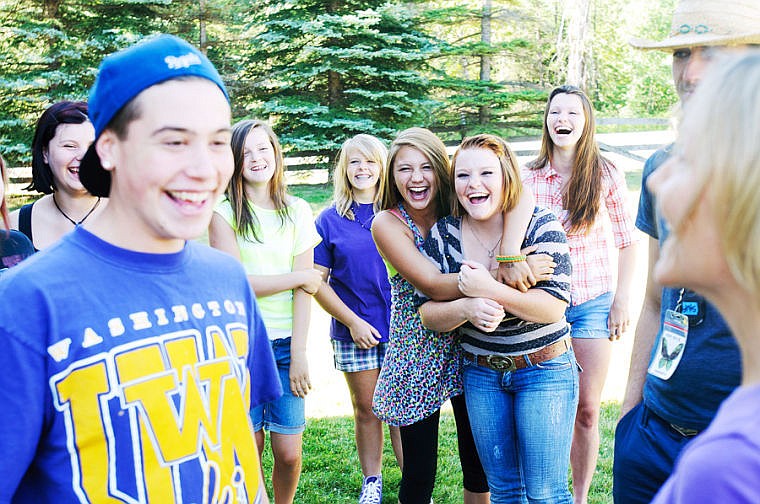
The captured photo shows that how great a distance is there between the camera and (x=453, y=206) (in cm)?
336

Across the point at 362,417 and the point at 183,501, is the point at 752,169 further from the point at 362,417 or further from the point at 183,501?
the point at 362,417

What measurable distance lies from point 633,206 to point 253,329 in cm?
1285

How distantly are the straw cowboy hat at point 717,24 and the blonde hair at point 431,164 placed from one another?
4.44 feet

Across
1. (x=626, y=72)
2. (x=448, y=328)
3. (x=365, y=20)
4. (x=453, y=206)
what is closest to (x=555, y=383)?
(x=448, y=328)

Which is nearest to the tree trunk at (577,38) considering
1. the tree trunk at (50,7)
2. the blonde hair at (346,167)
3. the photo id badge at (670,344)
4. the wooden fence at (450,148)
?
the wooden fence at (450,148)

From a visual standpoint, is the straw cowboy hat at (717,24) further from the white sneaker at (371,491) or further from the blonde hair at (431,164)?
the white sneaker at (371,491)

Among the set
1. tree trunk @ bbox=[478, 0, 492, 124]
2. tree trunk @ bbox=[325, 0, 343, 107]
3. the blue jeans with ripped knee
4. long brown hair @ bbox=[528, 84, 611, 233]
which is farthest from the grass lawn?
tree trunk @ bbox=[478, 0, 492, 124]

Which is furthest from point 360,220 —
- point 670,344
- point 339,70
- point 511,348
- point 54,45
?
point 54,45

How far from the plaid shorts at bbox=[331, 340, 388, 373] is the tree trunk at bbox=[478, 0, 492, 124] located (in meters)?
16.1

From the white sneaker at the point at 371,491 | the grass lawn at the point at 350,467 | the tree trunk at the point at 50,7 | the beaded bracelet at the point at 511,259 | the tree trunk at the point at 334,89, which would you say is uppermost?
the tree trunk at the point at 50,7

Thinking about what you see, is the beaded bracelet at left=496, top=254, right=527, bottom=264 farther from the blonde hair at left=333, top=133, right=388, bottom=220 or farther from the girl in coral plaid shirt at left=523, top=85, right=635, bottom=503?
the blonde hair at left=333, top=133, right=388, bottom=220

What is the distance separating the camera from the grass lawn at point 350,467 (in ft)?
14.4

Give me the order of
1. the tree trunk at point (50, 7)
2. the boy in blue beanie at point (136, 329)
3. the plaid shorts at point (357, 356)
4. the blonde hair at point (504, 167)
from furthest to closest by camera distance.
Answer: the tree trunk at point (50, 7), the plaid shorts at point (357, 356), the blonde hair at point (504, 167), the boy in blue beanie at point (136, 329)

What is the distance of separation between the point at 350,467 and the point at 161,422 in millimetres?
3467
